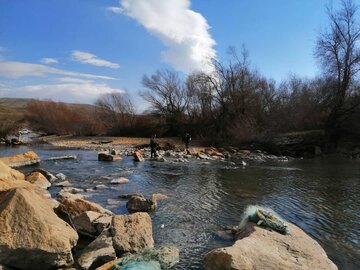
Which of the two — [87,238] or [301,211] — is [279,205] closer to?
[301,211]

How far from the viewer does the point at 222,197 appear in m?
15.0

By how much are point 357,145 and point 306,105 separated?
26.1 feet

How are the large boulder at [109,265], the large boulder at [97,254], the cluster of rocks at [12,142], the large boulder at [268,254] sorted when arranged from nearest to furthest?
the large boulder at [268,254] → the large boulder at [109,265] → the large boulder at [97,254] → the cluster of rocks at [12,142]

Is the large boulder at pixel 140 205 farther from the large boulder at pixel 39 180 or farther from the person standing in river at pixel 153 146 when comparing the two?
the person standing in river at pixel 153 146

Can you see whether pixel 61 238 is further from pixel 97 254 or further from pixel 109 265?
pixel 109 265

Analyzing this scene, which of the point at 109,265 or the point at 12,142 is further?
the point at 12,142

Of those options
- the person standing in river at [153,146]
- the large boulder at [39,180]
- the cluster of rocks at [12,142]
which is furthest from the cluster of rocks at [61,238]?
the cluster of rocks at [12,142]

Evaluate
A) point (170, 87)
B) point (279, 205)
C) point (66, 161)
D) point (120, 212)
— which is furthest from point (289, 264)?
point (170, 87)

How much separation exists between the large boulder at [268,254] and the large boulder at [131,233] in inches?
71.9

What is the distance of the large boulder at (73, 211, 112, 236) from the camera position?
921 cm

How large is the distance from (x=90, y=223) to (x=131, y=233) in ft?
4.69

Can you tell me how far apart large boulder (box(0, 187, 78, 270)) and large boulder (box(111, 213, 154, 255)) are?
90cm

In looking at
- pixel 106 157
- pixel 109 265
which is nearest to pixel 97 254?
pixel 109 265

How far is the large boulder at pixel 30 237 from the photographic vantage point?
695 cm
